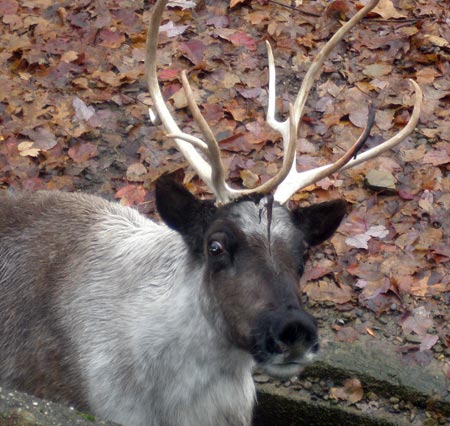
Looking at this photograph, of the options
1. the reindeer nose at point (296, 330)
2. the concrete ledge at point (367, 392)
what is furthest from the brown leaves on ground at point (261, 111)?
the reindeer nose at point (296, 330)

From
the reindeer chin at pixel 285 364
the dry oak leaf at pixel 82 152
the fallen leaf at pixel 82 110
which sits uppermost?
the reindeer chin at pixel 285 364

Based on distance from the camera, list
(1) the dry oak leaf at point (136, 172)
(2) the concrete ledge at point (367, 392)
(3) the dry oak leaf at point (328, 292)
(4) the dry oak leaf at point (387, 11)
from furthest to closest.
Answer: (4) the dry oak leaf at point (387, 11) < (1) the dry oak leaf at point (136, 172) < (3) the dry oak leaf at point (328, 292) < (2) the concrete ledge at point (367, 392)

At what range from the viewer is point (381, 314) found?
19.9 feet

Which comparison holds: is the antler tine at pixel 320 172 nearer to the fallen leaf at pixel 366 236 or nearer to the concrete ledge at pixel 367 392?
the concrete ledge at pixel 367 392

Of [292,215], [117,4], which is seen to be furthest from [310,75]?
[117,4]

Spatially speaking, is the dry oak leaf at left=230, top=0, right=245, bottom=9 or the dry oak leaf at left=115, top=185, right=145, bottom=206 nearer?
the dry oak leaf at left=115, top=185, right=145, bottom=206

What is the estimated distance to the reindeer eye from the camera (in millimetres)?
4316

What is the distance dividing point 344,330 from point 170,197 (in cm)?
199

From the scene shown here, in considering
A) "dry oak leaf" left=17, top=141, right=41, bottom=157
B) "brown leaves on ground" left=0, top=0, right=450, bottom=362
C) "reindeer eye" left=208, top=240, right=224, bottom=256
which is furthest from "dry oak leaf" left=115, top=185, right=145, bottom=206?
"reindeer eye" left=208, top=240, right=224, bottom=256

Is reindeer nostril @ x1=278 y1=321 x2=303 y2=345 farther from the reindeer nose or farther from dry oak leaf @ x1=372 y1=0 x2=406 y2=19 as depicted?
dry oak leaf @ x1=372 y1=0 x2=406 y2=19

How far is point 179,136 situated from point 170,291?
878 mm

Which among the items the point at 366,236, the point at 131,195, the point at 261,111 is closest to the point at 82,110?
the point at 131,195

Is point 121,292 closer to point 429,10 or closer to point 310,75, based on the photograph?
point 310,75

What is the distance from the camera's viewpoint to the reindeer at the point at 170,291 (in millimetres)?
4219
